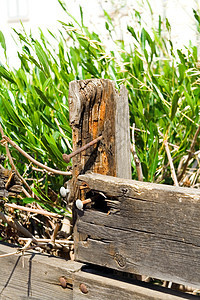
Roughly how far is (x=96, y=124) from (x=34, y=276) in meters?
0.65

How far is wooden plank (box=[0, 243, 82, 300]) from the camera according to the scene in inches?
63.8

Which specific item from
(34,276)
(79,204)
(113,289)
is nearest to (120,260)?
(113,289)

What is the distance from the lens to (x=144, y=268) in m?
1.40

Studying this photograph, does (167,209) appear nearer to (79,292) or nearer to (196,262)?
(196,262)

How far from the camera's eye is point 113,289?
147cm

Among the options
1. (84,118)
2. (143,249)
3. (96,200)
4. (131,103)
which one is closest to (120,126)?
(84,118)

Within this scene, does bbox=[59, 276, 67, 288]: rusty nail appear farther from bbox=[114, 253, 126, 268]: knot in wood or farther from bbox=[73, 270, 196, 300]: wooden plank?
bbox=[114, 253, 126, 268]: knot in wood

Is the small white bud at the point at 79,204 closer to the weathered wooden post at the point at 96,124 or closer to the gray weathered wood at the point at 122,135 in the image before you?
the weathered wooden post at the point at 96,124

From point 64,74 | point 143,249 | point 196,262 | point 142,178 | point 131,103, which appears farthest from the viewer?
point 131,103

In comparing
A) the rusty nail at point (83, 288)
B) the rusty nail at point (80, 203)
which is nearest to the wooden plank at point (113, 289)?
the rusty nail at point (83, 288)

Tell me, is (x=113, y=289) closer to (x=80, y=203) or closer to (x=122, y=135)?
(x=80, y=203)

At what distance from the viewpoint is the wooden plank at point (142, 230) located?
129 cm

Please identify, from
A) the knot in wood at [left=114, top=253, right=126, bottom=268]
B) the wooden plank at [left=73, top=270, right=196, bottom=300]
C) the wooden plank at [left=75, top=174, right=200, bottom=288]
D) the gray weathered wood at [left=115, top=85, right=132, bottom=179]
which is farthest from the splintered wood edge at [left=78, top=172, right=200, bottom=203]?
the wooden plank at [left=73, top=270, right=196, bottom=300]

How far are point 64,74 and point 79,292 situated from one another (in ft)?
3.03
